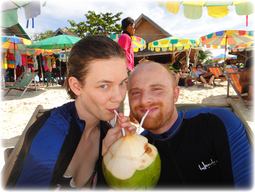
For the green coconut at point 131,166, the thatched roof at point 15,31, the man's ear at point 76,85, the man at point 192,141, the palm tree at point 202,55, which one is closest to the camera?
the green coconut at point 131,166

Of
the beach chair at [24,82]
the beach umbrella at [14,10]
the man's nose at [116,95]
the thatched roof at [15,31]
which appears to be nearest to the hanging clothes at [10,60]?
the beach chair at [24,82]

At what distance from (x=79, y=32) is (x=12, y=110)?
16639 mm

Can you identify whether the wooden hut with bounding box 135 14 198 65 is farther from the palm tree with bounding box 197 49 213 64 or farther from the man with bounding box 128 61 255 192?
the palm tree with bounding box 197 49 213 64

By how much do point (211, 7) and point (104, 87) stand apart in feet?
9.49

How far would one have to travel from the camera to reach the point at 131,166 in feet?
2.24

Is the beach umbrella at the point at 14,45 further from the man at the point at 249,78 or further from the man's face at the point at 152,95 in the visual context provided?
the man at the point at 249,78

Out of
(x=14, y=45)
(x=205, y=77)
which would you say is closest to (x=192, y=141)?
(x=205, y=77)

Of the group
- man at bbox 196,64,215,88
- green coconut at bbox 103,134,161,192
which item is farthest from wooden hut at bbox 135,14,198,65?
green coconut at bbox 103,134,161,192

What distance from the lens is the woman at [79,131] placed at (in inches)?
30.6

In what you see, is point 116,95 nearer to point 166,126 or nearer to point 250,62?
point 166,126

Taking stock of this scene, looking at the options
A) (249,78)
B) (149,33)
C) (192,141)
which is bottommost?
(192,141)

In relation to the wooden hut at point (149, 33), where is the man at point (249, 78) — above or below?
below

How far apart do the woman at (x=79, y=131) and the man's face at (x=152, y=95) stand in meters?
0.15

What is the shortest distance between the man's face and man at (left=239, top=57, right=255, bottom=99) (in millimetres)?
4876
